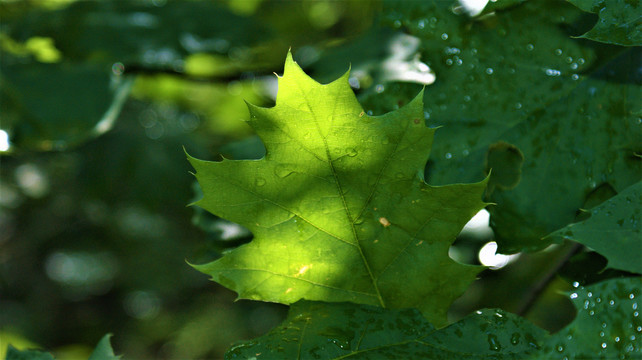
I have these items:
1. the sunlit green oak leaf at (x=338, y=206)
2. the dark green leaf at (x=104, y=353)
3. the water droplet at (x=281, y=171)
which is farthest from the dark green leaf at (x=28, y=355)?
the water droplet at (x=281, y=171)

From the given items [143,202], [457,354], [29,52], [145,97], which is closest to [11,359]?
[457,354]

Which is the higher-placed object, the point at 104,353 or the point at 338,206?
the point at 338,206

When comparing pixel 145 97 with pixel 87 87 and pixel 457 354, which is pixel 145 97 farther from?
pixel 457 354

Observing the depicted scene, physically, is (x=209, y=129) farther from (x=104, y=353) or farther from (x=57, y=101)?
A: (x=104, y=353)

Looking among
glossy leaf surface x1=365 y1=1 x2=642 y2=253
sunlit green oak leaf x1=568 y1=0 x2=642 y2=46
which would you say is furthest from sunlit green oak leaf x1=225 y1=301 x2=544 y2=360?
sunlit green oak leaf x1=568 y1=0 x2=642 y2=46

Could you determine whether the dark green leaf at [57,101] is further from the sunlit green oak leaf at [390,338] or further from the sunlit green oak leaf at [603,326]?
the sunlit green oak leaf at [603,326]

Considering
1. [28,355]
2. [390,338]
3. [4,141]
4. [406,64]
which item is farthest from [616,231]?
[4,141]
